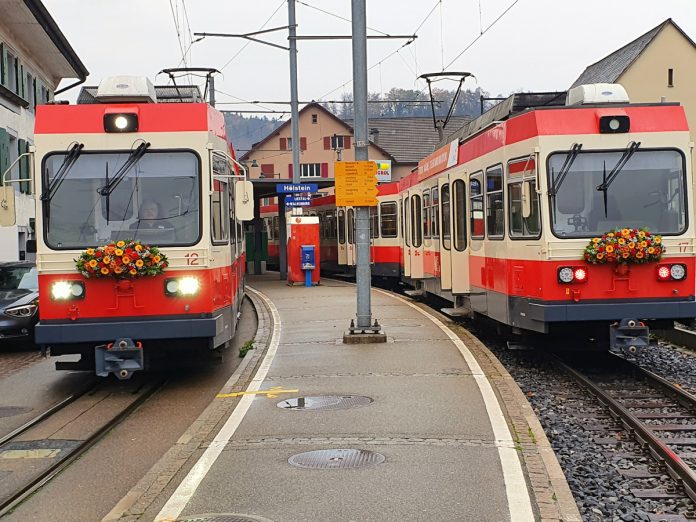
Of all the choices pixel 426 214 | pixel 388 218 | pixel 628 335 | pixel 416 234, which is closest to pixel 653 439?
pixel 628 335

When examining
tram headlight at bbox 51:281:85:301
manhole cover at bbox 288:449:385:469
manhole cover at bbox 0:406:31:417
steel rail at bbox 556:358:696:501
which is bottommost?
steel rail at bbox 556:358:696:501

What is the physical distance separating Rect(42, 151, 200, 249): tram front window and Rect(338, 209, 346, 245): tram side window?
22.3 metres

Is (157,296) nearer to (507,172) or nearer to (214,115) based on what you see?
(214,115)

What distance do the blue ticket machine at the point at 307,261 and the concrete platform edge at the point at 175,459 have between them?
16.6 m

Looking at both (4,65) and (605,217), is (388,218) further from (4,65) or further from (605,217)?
(605,217)

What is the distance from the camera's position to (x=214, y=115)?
11.7 m

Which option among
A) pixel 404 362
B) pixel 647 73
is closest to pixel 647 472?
pixel 404 362

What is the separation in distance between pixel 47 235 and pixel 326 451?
488 centimetres

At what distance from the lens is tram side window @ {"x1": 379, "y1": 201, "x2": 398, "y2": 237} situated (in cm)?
2813

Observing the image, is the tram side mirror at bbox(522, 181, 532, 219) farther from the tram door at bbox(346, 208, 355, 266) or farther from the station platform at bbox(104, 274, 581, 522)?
the tram door at bbox(346, 208, 355, 266)

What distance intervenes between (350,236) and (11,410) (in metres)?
22.3

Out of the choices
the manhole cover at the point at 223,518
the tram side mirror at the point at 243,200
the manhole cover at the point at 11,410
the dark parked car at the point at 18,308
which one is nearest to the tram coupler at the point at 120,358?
the manhole cover at the point at 11,410

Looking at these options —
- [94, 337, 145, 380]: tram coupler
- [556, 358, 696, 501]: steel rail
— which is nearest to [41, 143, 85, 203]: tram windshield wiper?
[94, 337, 145, 380]: tram coupler

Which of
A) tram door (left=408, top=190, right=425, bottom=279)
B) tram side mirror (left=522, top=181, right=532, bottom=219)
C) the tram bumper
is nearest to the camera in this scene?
the tram bumper
